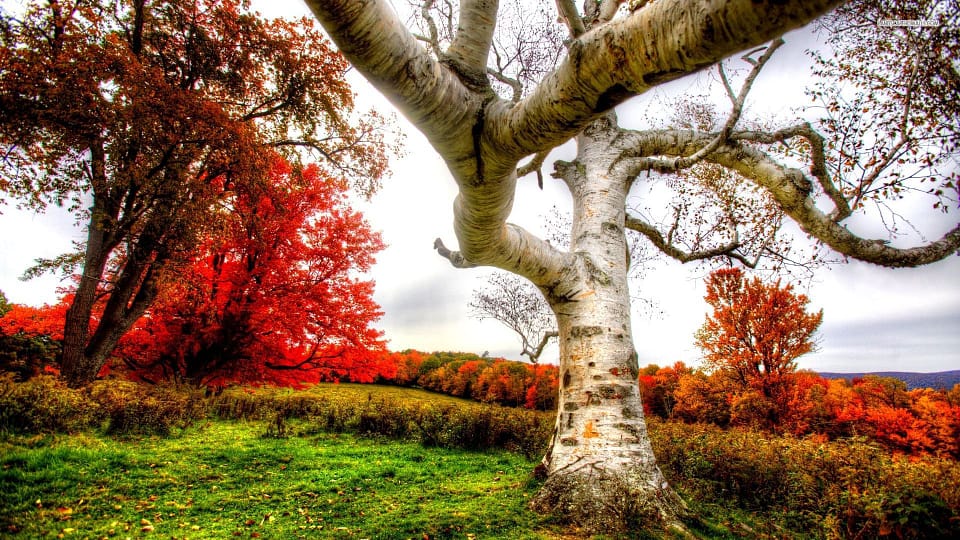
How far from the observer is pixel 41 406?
5777mm

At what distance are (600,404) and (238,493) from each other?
472 centimetres

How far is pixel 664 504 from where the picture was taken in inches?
145

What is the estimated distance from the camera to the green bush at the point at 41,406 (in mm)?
5559

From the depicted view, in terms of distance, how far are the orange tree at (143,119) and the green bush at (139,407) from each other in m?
0.82

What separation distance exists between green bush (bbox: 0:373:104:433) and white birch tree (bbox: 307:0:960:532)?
23.9 ft

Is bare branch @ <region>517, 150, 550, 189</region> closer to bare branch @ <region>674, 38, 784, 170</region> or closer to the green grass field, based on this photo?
bare branch @ <region>674, 38, 784, 170</region>

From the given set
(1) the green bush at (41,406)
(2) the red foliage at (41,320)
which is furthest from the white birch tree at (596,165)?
(2) the red foliage at (41,320)

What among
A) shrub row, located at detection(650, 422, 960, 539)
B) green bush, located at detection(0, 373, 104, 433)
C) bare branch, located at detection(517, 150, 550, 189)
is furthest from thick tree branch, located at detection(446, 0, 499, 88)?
green bush, located at detection(0, 373, 104, 433)

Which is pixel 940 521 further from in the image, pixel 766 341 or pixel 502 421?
pixel 766 341

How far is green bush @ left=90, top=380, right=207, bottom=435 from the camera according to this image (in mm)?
7270

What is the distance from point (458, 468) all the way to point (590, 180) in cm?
566

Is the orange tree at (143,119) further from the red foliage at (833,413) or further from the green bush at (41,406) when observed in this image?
the red foliage at (833,413)

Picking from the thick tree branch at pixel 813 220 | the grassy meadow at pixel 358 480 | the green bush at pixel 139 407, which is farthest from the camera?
the green bush at pixel 139 407

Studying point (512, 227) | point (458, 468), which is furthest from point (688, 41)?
point (458, 468)
